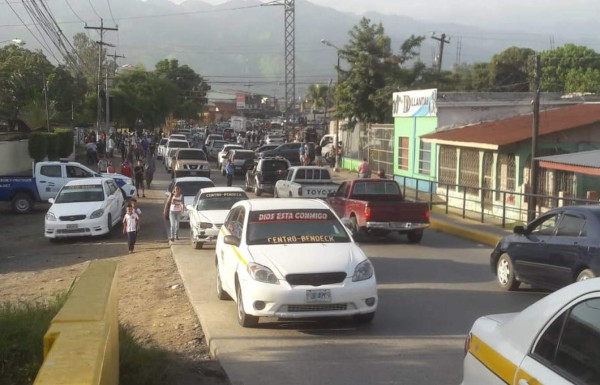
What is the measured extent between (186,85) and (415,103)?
300 ft

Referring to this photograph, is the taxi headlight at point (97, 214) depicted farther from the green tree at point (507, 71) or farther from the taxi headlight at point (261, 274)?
the green tree at point (507, 71)

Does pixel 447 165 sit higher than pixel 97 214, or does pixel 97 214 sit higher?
pixel 447 165

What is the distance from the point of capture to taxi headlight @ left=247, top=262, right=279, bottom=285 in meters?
9.93

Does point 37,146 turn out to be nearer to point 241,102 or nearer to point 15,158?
point 15,158

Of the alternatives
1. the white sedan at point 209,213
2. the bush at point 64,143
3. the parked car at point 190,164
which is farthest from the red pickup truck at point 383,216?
the bush at point 64,143

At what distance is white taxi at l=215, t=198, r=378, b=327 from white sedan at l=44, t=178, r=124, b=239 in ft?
38.2

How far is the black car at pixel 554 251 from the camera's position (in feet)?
36.7

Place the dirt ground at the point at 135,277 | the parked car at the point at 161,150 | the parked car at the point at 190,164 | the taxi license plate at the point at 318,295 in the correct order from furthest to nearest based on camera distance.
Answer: the parked car at the point at 161,150
the parked car at the point at 190,164
the taxi license plate at the point at 318,295
the dirt ground at the point at 135,277

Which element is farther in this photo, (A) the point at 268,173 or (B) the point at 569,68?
(B) the point at 569,68

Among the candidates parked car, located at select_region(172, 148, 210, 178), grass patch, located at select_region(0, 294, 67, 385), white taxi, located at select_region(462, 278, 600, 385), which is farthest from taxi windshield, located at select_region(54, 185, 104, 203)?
white taxi, located at select_region(462, 278, 600, 385)

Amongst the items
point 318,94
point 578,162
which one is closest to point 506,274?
point 578,162

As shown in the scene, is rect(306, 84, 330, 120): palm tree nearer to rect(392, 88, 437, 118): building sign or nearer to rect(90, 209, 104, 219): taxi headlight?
rect(392, 88, 437, 118): building sign

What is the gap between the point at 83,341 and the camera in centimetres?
497

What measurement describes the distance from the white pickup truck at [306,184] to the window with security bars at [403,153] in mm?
9702
